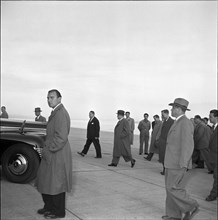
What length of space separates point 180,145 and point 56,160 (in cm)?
167

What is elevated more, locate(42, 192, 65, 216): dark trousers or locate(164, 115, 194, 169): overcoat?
locate(164, 115, 194, 169): overcoat

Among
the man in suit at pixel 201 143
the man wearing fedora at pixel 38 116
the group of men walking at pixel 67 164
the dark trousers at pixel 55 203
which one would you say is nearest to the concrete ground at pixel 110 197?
the dark trousers at pixel 55 203

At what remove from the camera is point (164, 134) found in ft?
26.7

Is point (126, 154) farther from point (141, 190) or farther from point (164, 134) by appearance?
point (141, 190)

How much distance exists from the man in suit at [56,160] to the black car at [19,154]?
1740mm

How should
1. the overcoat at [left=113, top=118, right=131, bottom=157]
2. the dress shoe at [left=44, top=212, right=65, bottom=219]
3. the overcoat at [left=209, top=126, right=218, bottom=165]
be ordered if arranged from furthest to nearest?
the overcoat at [left=113, top=118, right=131, bottom=157] → the overcoat at [left=209, top=126, right=218, bottom=165] → the dress shoe at [left=44, top=212, right=65, bottom=219]

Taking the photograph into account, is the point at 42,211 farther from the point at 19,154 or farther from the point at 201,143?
the point at 201,143

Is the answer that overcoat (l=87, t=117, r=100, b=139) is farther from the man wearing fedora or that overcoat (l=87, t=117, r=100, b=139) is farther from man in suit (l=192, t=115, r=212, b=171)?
man in suit (l=192, t=115, r=212, b=171)

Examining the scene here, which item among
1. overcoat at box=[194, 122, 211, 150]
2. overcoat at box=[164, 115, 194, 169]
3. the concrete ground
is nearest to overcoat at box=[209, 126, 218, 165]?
the concrete ground

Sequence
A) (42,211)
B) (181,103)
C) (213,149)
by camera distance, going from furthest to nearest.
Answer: (213,149) → (181,103) → (42,211)

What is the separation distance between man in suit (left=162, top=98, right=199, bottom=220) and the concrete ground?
38 cm

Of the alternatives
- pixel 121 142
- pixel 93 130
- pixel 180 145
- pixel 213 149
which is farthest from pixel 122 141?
pixel 180 145

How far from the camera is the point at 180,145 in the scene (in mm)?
4238

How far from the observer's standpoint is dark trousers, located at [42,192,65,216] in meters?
4.12
